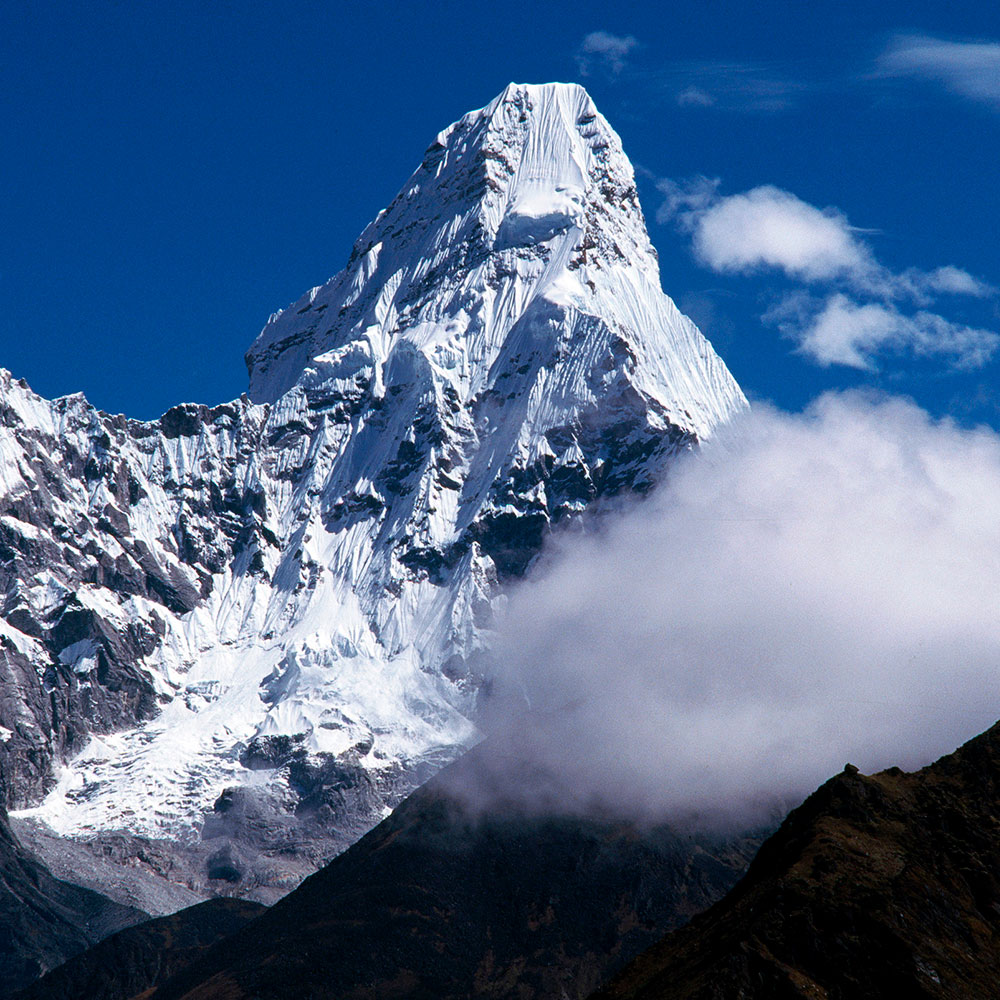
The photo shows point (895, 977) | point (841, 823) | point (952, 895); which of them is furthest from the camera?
point (841, 823)

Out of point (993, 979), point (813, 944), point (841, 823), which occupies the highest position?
point (841, 823)

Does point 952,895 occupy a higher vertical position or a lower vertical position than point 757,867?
lower

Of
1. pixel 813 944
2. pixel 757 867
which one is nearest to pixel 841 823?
pixel 757 867

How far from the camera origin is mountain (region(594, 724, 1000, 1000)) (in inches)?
5305

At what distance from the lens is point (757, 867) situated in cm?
16475

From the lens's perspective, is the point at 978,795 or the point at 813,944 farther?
the point at 978,795

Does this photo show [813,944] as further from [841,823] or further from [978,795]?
[978,795]

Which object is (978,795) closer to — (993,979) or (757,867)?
(757,867)

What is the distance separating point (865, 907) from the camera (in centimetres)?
14138

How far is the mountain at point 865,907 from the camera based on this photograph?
134750mm

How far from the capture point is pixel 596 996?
151 meters

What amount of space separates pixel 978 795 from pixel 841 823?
1723 centimetres

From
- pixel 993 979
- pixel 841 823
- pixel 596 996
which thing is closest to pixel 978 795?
pixel 841 823

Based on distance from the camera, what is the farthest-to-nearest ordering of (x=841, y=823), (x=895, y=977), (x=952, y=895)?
(x=841, y=823) → (x=952, y=895) → (x=895, y=977)
